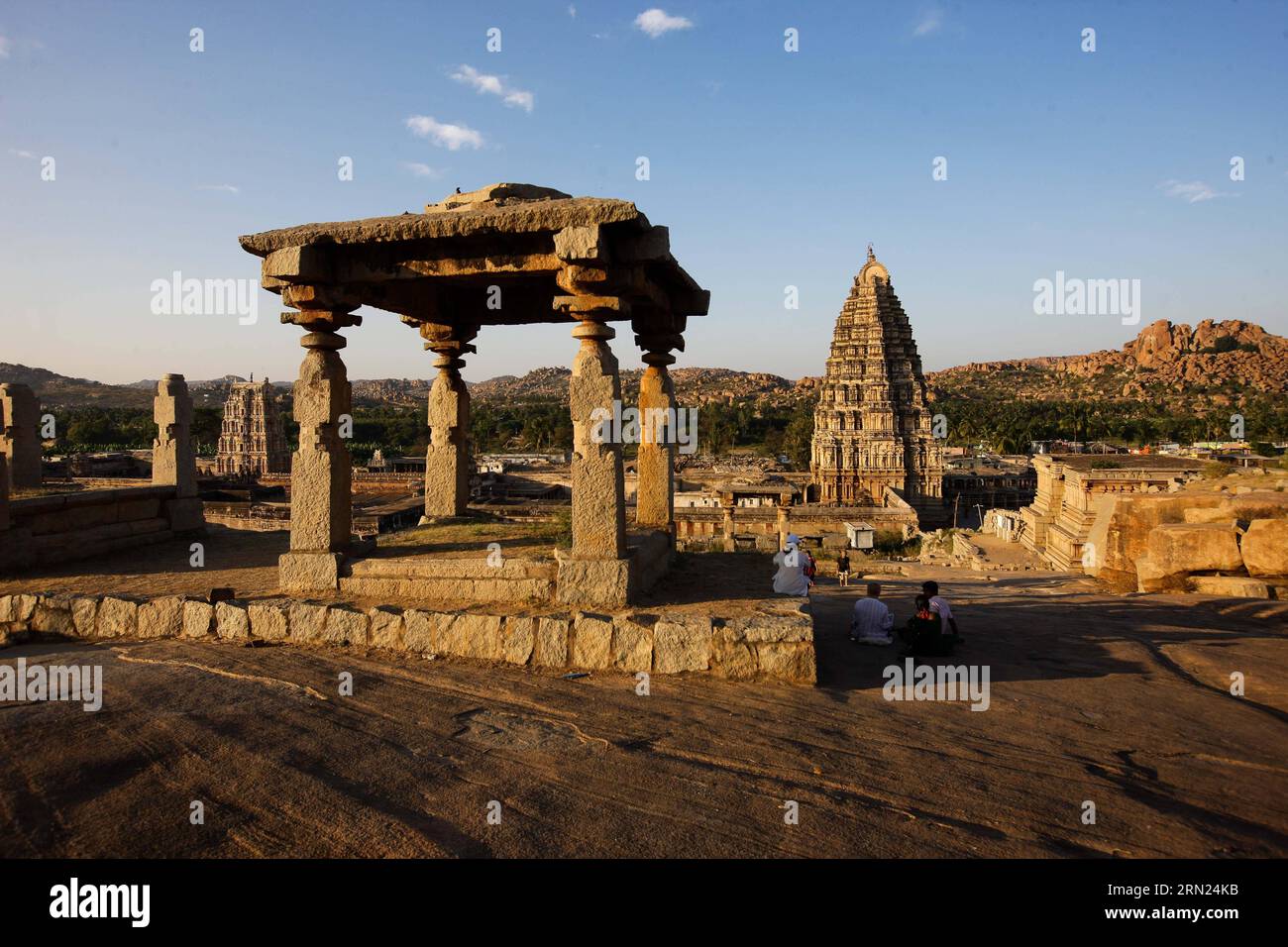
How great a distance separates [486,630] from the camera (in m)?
6.00

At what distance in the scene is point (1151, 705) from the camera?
5.60 metres

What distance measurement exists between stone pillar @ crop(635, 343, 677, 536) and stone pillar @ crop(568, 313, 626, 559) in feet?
6.56

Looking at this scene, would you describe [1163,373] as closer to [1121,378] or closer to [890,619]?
[1121,378]

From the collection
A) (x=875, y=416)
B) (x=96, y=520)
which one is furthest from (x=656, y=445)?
(x=875, y=416)

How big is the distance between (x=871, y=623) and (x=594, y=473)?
3228mm

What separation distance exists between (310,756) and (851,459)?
51.6 metres

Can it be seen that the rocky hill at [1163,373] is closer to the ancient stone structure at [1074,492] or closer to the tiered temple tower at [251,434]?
the ancient stone structure at [1074,492]

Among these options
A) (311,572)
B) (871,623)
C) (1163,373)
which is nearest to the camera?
(311,572)

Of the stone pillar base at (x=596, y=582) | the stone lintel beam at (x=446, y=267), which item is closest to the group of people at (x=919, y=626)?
the stone pillar base at (x=596, y=582)

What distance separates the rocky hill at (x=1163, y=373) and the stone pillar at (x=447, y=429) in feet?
421

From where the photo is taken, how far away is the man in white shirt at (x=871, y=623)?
7289mm

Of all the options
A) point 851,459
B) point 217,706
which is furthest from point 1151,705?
point 851,459

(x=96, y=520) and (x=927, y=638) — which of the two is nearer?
(x=927, y=638)

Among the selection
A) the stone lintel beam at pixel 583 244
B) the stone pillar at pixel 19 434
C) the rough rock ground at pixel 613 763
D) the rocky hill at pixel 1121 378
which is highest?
the rocky hill at pixel 1121 378
